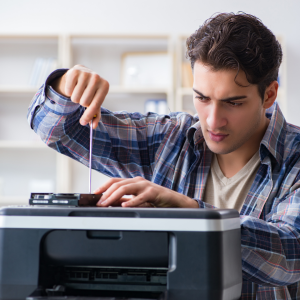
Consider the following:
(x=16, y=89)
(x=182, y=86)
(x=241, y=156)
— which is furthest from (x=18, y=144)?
(x=241, y=156)

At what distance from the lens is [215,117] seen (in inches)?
40.8

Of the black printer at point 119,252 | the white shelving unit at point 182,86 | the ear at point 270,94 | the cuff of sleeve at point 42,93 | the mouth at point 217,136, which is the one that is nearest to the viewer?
the black printer at point 119,252

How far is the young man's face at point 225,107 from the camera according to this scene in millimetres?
1016

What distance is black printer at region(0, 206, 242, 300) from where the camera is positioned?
55 centimetres

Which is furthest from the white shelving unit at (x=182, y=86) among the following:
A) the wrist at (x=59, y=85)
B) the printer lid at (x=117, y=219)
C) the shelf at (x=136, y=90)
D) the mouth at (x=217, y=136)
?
the printer lid at (x=117, y=219)

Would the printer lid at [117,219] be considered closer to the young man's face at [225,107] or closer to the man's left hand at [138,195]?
the man's left hand at [138,195]

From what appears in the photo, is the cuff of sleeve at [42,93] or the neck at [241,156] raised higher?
the cuff of sleeve at [42,93]

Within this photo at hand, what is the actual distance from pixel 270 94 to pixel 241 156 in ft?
0.68

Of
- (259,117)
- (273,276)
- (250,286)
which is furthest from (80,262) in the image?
(259,117)

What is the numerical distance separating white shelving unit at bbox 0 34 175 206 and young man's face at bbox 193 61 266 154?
6.08 ft

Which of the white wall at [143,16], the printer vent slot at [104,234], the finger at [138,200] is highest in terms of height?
the white wall at [143,16]

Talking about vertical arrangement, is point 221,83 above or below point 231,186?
above

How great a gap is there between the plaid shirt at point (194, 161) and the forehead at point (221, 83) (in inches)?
6.7

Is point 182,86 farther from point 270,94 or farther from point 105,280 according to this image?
point 105,280
